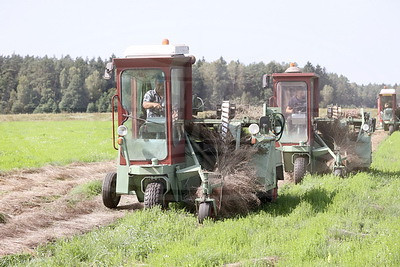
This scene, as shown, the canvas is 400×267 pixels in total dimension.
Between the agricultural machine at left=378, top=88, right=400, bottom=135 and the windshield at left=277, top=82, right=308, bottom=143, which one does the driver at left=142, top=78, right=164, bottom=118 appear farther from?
the agricultural machine at left=378, top=88, right=400, bottom=135

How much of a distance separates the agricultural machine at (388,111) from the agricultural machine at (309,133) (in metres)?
18.1

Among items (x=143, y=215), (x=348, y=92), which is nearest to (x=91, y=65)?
(x=348, y=92)

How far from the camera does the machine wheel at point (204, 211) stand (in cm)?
782

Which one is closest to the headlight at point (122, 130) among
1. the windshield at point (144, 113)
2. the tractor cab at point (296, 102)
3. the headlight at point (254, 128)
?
the windshield at point (144, 113)

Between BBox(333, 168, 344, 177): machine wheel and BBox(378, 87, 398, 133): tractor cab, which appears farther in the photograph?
BBox(378, 87, 398, 133): tractor cab

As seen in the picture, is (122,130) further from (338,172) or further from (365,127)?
(365,127)

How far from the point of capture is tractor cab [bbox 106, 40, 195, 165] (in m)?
8.55

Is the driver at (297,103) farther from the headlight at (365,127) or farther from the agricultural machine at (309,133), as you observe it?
the headlight at (365,127)

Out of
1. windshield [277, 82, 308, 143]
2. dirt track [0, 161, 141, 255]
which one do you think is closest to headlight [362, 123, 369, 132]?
windshield [277, 82, 308, 143]

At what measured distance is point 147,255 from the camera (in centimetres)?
619

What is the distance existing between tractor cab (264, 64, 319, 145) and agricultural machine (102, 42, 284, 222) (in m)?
3.81

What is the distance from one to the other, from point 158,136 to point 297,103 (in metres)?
5.19

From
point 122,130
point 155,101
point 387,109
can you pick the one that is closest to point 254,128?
point 155,101

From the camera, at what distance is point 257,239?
6.64 meters
